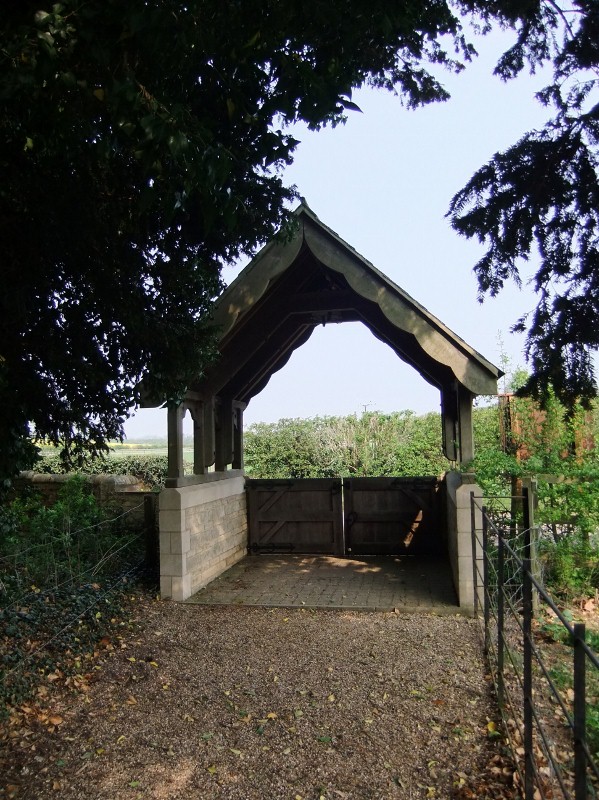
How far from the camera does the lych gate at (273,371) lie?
6863 millimetres

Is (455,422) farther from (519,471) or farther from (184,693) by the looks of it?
(184,693)

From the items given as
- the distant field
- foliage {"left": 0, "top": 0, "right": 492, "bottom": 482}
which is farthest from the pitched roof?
the distant field

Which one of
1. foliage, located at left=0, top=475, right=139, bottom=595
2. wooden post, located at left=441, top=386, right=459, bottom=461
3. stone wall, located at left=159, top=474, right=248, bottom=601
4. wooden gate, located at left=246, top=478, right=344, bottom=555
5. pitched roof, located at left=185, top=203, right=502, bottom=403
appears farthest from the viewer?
wooden gate, located at left=246, top=478, right=344, bottom=555

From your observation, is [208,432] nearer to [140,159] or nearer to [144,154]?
[140,159]

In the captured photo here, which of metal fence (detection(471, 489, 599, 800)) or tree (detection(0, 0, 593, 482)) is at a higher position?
tree (detection(0, 0, 593, 482))

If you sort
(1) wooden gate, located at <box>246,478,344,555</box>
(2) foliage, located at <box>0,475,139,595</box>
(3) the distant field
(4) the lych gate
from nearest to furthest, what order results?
(2) foliage, located at <box>0,475,139,595</box>
(4) the lych gate
(1) wooden gate, located at <box>246,478,344,555</box>
(3) the distant field

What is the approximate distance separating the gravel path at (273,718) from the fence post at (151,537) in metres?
1.86

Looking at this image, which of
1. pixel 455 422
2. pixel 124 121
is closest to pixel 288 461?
pixel 455 422

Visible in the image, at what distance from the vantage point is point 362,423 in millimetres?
12922

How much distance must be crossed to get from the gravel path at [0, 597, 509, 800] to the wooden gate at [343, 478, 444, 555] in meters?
3.44

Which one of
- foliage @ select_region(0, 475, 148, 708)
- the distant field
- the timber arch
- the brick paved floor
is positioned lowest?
the brick paved floor

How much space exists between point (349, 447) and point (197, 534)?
5.81 metres

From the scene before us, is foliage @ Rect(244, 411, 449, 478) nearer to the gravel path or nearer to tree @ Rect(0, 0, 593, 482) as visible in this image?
the gravel path

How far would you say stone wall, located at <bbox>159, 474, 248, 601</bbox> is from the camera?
279 inches
